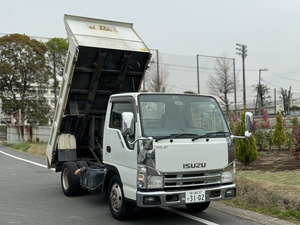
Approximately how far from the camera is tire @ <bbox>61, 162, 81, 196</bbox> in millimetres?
7691

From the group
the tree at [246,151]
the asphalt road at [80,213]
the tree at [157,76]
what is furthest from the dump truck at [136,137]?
the tree at [157,76]

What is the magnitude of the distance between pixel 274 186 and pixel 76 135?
15.1 feet

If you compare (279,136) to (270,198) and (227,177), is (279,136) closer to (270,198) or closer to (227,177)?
(270,198)

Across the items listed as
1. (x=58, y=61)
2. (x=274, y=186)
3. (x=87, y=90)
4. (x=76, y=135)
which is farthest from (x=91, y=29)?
(x=58, y=61)

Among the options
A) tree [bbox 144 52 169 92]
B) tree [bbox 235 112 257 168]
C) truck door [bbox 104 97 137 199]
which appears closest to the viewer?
truck door [bbox 104 97 137 199]

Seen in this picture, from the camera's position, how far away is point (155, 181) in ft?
16.6

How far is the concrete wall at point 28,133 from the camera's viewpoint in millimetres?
23844

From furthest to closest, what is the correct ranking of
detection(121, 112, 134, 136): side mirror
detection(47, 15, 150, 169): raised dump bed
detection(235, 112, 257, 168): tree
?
detection(235, 112, 257, 168): tree, detection(47, 15, 150, 169): raised dump bed, detection(121, 112, 134, 136): side mirror

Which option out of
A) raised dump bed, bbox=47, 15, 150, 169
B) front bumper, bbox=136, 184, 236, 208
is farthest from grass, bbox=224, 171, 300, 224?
raised dump bed, bbox=47, 15, 150, 169

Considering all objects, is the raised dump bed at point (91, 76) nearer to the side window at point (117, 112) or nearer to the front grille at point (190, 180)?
the side window at point (117, 112)

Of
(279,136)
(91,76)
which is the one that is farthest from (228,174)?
(279,136)

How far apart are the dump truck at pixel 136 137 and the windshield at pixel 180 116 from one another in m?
0.02

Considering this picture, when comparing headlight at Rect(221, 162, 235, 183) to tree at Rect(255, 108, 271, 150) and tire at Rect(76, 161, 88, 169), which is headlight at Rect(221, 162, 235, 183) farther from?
tree at Rect(255, 108, 271, 150)

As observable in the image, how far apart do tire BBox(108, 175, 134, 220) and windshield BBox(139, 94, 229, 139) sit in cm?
114
